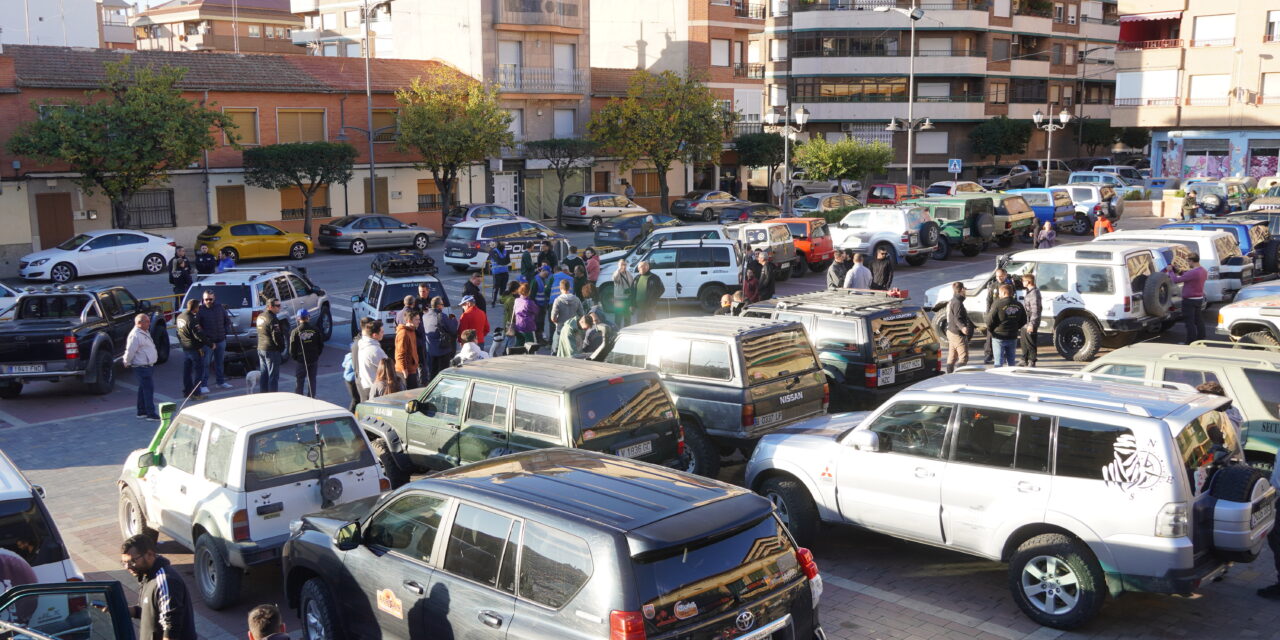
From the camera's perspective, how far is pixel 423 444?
1149 centimetres

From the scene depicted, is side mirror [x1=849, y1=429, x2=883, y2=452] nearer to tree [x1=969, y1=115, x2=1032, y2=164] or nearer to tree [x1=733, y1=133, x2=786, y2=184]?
tree [x1=733, y1=133, x2=786, y2=184]

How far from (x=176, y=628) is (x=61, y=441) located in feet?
30.6

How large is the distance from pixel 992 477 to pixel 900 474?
2.60 feet

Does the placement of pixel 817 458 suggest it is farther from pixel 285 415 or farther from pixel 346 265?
pixel 346 265

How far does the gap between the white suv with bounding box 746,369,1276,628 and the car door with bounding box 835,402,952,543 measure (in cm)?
1

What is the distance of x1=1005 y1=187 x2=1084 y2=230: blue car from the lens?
35688mm

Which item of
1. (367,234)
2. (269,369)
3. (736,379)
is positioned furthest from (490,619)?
(367,234)

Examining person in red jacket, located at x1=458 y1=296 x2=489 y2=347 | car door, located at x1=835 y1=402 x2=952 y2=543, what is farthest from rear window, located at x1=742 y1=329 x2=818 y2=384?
person in red jacket, located at x1=458 y1=296 x2=489 y2=347

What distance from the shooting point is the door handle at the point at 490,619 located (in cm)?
619

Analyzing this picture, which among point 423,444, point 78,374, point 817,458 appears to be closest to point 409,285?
point 78,374

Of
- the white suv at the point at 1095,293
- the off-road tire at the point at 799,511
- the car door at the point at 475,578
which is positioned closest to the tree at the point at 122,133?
the white suv at the point at 1095,293

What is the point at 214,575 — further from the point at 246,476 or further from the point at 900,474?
the point at 900,474

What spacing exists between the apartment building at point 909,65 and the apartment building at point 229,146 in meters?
26.8

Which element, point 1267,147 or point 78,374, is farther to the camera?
point 1267,147
